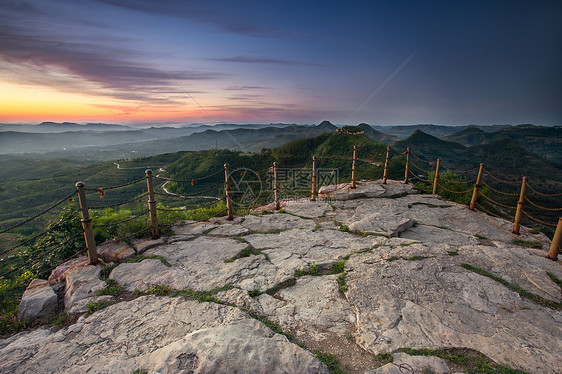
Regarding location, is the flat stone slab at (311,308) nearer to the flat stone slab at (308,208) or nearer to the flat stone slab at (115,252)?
the flat stone slab at (115,252)

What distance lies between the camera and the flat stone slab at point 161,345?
7.58ft

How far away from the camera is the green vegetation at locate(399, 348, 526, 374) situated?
2.43 m

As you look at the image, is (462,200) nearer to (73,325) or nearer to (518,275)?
(518,275)

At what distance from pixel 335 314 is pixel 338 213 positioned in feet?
14.3

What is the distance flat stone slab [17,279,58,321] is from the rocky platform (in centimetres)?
18

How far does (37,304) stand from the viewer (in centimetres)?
346

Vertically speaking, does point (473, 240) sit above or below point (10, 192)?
above

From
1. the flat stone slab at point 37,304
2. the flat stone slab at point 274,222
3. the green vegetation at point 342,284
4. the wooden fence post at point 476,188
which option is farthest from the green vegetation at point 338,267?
the wooden fence post at point 476,188

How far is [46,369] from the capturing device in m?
2.45

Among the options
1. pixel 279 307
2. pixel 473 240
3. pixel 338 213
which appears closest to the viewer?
pixel 279 307

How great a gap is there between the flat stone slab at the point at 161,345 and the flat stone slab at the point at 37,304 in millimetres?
387

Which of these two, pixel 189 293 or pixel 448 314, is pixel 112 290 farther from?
pixel 448 314

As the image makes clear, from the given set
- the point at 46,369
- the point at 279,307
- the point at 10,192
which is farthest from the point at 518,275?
the point at 10,192

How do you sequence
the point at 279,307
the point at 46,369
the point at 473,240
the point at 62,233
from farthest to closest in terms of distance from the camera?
the point at 473,240 < the point at 62,233 < the point at 279,307 < the point at 46,369
